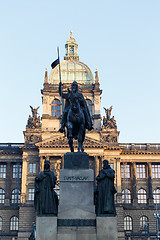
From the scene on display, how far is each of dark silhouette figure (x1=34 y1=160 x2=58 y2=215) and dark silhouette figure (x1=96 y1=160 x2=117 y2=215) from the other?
1.70 m

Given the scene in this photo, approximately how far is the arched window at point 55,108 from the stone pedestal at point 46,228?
61865 mm

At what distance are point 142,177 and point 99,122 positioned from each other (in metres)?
12.4

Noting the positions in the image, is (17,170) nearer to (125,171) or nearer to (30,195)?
(30,195)

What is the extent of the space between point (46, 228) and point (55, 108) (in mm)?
62935

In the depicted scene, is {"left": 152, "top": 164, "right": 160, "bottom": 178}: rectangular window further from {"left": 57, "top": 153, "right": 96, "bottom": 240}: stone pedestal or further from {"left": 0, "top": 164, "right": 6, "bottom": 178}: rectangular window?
{"left": 57, "top": 153, "right": 96, "bottom": 240}: stone pedestal

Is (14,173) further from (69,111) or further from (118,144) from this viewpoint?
(69,111)

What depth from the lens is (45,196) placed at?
16625 millimetres

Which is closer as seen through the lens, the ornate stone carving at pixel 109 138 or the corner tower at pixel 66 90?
the ornate stone carving at pixel 109 138

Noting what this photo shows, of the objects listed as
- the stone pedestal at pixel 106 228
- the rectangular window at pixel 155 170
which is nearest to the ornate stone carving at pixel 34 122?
the rectangular window at pixel 155 170

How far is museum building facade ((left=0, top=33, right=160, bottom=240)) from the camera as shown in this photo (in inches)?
2805

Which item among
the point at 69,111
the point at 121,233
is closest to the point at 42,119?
the point at 121,233

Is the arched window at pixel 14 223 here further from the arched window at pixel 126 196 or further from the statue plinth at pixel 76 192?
the statue plinth at pixel 76 192

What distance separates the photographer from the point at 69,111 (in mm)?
18688

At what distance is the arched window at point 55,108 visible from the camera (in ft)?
256
